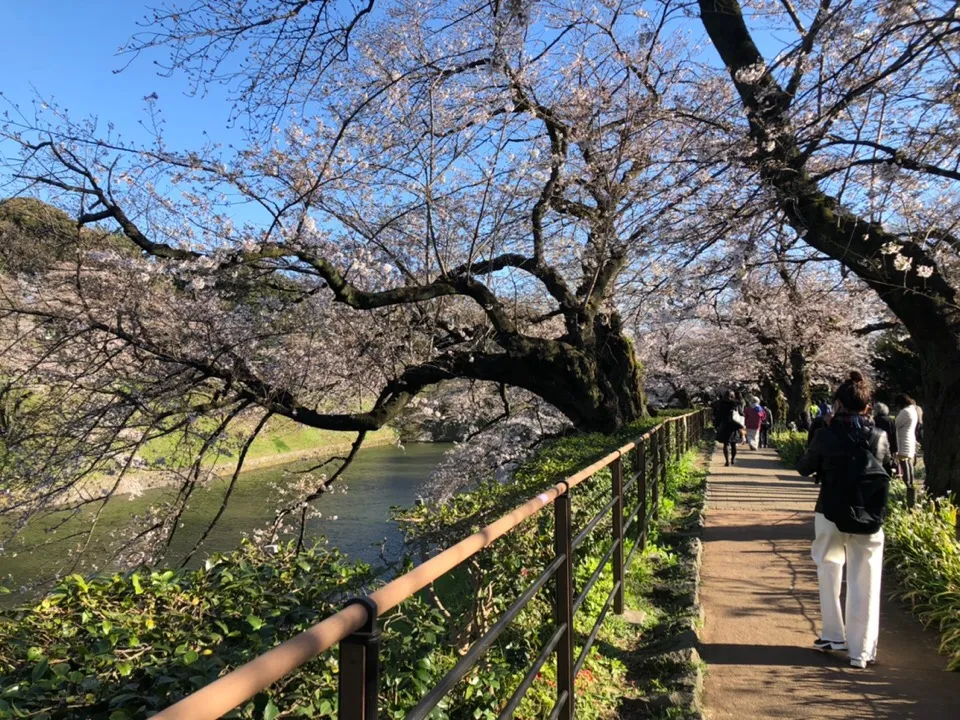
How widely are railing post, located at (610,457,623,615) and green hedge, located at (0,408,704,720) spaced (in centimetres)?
13

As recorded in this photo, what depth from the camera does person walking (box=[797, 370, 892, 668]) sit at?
12.1 feet

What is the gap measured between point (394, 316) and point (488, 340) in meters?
1.46

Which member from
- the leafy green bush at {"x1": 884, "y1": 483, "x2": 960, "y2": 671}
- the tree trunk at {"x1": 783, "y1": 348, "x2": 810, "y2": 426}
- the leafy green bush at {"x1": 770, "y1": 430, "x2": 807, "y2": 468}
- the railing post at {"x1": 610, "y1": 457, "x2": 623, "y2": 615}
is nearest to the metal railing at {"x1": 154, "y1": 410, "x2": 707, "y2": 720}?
the railing post at {"x1": 610, "y1": 457, "x2": 623, "y2": 615}

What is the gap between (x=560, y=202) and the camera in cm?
1009

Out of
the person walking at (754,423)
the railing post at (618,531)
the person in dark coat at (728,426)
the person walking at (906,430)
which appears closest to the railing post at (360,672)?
the railing post at (618,531)

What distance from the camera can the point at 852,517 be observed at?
145 inches

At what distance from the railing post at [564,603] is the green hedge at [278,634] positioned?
48cm

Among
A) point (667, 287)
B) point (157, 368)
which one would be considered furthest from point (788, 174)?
point (157, 368)

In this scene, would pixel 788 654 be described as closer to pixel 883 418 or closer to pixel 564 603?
pixel 564 603

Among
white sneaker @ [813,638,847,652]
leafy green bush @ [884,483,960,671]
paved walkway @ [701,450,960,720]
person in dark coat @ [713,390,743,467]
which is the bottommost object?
paved walkway @ [701,450,960,720]

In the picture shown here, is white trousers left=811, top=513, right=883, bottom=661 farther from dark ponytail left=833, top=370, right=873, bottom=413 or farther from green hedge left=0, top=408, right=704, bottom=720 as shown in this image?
green hedge left=0, top=408, right=704, bottom=720

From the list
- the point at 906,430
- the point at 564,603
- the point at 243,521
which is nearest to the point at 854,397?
the point at 564,603

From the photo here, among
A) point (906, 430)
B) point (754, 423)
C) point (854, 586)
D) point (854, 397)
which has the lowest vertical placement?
point (854, 586)

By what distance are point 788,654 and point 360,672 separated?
361 cm
